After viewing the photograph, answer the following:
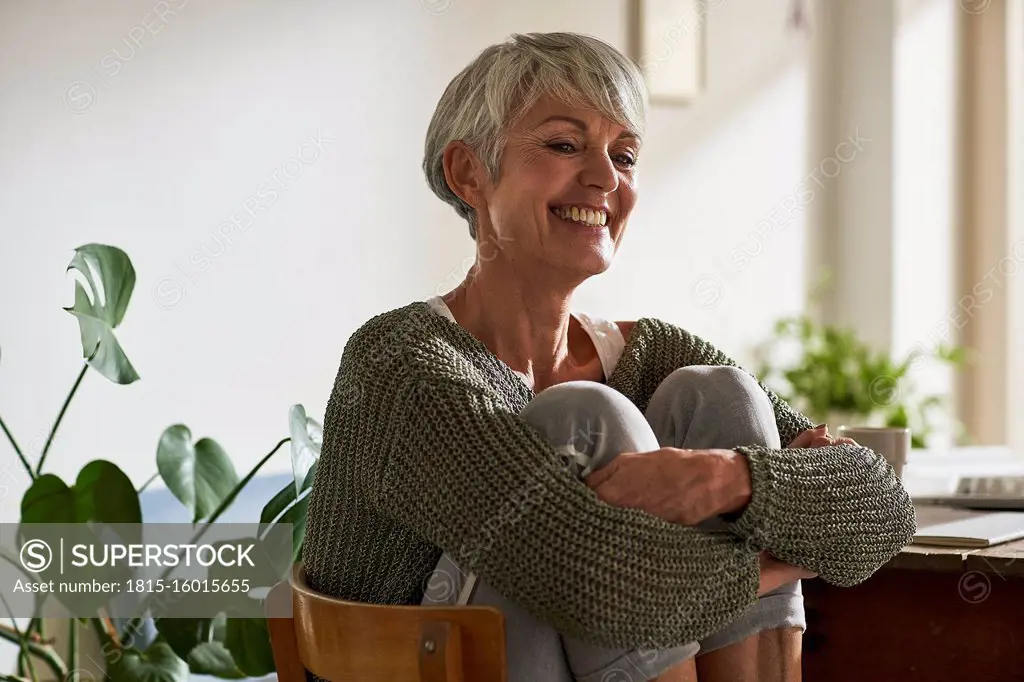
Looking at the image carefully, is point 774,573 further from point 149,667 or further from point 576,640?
point 149,667

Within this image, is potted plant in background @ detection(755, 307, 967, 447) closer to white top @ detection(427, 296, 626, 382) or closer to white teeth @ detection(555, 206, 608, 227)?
white top @ detection(427, 296, 626, 382)

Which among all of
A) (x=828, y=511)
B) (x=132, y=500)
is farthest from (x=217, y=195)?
(x=828, y=511)

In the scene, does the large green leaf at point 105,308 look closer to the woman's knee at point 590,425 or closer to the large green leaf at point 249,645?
the large green leaf at point 249,645

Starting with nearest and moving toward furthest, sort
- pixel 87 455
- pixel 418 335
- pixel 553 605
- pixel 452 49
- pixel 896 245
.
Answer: pixel 553 605
pixel 418 335
pixel 87 455
pixel 452 49
pixel 896 245

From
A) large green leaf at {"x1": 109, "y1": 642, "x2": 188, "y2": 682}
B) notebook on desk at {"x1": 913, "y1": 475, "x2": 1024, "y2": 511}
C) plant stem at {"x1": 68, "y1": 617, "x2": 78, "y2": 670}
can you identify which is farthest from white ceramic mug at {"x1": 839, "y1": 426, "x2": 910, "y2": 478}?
plant stem at {"x1": 68, "y1": 617, "x2": 78, "y2": 670}

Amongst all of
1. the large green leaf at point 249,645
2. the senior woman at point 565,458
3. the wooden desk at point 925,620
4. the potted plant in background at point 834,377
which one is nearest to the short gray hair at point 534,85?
the senior woman at point 565,458

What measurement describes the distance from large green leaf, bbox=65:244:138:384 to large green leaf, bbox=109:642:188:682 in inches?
16.2

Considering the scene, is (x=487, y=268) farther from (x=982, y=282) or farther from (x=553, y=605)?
(x=982, y=282)

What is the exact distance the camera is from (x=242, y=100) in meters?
2.09

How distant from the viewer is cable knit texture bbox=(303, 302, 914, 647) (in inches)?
41.0

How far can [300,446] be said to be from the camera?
5.26 ft

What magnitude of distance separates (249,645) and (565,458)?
78cm

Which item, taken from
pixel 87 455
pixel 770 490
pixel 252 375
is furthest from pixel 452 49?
pixel 770 490

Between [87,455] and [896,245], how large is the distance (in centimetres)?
266
